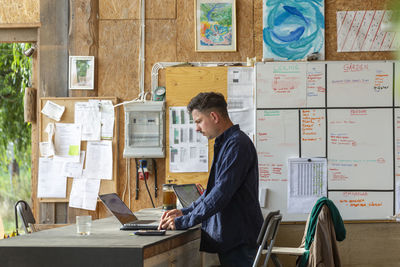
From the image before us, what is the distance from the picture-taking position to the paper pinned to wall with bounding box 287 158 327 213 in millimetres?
4578

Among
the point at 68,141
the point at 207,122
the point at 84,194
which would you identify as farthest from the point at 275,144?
the point at 207,122

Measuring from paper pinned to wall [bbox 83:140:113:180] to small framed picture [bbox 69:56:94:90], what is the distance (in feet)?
1.77

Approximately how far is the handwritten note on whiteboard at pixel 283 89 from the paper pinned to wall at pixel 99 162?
4.69ft

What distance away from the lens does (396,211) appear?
457cm

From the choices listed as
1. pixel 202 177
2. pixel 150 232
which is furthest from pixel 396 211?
pixel 150 232

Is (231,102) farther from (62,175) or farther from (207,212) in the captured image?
(207,212)

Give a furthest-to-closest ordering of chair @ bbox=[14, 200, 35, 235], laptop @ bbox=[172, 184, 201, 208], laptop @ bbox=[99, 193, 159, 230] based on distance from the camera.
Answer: chair @ bbox=[14, 200, 35, 235], laptop @ bbox=[172, 184, 201, 208], laptop @ bbox=[99, 193, 159, 230]

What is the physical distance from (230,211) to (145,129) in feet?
7.73

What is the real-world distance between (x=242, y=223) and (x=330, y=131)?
231 centimetres

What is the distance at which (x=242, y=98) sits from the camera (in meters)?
4.74

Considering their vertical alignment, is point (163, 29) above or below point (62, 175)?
above

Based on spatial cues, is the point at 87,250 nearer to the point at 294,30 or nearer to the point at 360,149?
the point at 360,149

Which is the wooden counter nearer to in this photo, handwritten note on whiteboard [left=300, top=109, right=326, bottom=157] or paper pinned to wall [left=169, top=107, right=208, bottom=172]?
paper pinned to wall [left=169, top=107, right=208, bottom=172]

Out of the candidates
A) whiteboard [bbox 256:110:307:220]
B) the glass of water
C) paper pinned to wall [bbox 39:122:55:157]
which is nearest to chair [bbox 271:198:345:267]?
whiteboard [bbox 256:110:307:220]
